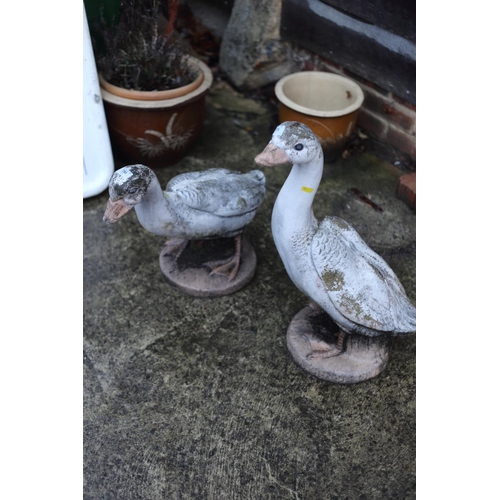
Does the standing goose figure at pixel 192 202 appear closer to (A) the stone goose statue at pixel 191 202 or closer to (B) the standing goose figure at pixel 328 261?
(A) the stone goose statue at pixel 191 202

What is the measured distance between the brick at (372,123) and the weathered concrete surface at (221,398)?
1.04 meters

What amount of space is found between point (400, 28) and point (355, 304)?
2.07m

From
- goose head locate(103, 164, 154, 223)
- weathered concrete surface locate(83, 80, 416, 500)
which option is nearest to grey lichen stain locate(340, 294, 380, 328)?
weathered concrete surface locate(83, 80, 416, 500)

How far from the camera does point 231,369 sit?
2.50 m

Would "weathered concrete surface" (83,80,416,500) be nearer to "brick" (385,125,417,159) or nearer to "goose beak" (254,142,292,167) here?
"brick" (385,125,417,159)

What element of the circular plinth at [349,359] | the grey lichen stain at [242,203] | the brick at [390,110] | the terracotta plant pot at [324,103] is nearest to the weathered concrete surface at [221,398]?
the circular plinth at [349,359]

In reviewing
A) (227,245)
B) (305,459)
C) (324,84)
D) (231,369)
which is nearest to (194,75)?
(324,84)

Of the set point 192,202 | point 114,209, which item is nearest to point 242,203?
point 192,202

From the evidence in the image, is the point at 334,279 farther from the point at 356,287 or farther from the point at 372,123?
the point at 372,123

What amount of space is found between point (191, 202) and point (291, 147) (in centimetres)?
66

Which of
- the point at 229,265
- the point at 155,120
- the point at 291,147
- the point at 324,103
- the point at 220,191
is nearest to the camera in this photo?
the point at 291,147

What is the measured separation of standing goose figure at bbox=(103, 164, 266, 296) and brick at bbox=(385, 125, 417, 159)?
4.88 feet

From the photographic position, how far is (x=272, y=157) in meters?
2.04

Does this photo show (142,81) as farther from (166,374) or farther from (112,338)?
(166,374)
